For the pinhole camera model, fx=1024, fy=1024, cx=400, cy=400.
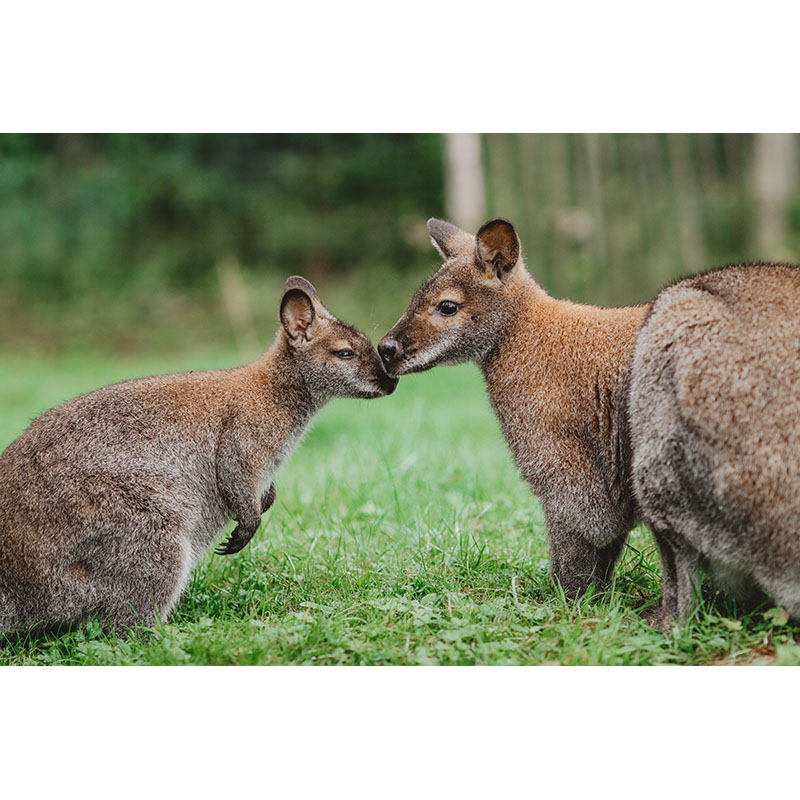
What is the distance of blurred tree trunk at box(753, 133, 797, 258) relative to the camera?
15.6 meters

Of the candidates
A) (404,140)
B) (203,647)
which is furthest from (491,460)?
(404,140)

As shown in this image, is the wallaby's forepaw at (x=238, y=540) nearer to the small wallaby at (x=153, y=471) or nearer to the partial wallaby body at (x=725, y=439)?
the small wallaby at (x=153, y=471)

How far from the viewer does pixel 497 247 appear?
5.16m

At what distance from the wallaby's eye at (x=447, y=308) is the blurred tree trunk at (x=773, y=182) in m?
11.6

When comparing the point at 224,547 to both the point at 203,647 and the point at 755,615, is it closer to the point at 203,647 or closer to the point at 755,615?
the point at 203,647

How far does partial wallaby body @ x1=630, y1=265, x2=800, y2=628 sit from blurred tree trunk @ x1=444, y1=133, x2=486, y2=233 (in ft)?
32.6

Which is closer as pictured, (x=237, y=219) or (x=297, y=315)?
(x=297, y=315)

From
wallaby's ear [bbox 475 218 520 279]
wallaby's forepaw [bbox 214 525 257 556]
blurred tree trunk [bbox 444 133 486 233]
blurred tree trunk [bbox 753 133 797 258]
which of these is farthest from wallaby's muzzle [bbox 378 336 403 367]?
blurred tree trunk [bbox 753 133 797 258]

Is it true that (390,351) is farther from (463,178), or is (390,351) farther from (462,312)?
(463,178)

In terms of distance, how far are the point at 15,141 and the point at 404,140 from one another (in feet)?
19.1

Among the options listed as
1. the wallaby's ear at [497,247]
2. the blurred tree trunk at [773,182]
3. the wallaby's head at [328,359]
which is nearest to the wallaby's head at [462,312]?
the wallaby's ear at [497,247]

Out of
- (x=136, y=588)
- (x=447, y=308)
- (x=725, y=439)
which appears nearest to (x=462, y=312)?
(x=447, y=308)

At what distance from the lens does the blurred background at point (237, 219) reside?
1521cm

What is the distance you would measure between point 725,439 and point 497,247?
160 centimetres
